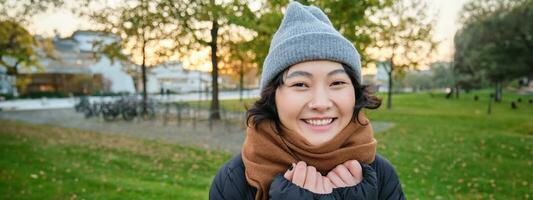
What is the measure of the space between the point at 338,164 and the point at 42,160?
9639 millimetres

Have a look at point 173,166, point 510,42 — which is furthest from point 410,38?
point 173,166

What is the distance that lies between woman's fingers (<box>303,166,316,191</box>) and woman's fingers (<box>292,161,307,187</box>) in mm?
16

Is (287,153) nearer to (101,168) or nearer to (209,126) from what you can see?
(101,168)

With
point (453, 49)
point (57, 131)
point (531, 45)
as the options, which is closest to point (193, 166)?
point (57, 131)

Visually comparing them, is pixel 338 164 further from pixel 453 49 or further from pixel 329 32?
pixel 453 49

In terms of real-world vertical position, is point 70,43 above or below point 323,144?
above

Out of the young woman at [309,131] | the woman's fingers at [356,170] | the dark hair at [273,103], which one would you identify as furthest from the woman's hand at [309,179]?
the dark hair at [273,103]

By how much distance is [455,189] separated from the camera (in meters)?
7.82

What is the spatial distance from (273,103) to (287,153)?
292 millimetres

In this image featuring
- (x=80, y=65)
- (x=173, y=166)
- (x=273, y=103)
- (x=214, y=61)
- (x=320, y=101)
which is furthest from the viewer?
(x=80, y=65)

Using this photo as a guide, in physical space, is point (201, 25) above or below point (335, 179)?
above

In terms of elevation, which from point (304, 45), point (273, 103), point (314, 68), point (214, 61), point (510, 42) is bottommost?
point (273, 103)

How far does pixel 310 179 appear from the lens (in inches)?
67.2

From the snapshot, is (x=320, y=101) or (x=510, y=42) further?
(x=510, y=42)
